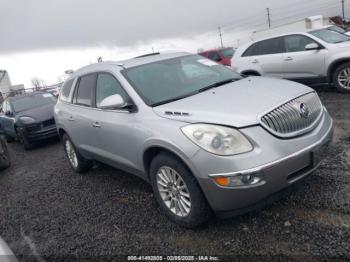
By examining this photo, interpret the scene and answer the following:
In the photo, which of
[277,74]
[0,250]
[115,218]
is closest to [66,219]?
[115,218]

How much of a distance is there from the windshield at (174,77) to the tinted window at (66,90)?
1.86m

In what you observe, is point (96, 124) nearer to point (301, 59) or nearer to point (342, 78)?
point (301, 59)

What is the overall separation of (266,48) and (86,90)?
599 centimetres

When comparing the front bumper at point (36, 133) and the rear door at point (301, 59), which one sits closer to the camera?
the rear door at point (301, 59)

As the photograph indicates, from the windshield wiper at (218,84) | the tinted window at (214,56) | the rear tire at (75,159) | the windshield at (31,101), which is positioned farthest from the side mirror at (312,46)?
the tinted window at (214,56)

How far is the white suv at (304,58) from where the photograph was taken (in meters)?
7.79

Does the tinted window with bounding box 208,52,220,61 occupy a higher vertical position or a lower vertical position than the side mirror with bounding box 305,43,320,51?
lower

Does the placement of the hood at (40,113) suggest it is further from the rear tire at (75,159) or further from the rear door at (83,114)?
the rear door at (83,114)

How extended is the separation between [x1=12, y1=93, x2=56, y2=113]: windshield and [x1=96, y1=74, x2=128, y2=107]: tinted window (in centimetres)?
618

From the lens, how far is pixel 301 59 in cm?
832

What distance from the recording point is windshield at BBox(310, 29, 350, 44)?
8086 millimetres

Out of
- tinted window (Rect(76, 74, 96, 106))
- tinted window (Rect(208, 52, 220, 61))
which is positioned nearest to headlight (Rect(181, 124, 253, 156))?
tinted window (Rect(76, 74, 96, 106))

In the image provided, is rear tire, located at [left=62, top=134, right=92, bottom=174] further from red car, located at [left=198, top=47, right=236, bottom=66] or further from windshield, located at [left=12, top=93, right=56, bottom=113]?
red car, located at [left=198, top=47, right=236, bottom=66]

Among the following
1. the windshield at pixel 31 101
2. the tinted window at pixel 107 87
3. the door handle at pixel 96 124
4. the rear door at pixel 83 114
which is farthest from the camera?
the windshield at pixel 31 101
